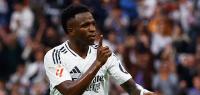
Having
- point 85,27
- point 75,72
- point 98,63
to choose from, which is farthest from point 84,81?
point 85,27

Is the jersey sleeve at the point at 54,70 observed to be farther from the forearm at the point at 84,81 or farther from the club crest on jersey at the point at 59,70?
the forearm at the point at 84,81

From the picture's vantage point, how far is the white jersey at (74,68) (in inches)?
342

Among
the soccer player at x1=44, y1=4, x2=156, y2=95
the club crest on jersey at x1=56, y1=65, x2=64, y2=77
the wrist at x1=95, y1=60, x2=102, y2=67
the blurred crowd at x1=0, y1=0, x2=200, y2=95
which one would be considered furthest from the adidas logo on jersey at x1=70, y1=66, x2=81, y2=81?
the blurred crowd at x1=0, y1=0, x2=200, y2=95

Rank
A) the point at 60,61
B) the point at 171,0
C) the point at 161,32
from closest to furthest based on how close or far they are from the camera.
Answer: the point at 60,61 → the point at 161,32 → the point at 171,0

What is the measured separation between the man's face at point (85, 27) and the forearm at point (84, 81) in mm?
355

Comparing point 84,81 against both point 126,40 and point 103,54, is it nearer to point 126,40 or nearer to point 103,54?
point 103,54

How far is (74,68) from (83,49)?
241mm

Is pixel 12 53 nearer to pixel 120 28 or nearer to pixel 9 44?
pixel 9 44

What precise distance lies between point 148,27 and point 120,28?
0.76m

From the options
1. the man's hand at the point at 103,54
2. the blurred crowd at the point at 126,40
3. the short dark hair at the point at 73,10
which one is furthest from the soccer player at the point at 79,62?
the blurred crowd at the point at 126,40

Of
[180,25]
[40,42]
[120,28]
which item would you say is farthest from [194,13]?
[40,42]

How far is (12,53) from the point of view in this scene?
733 inches

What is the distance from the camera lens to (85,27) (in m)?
8.58

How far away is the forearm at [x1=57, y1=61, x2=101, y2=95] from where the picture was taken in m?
8.24
